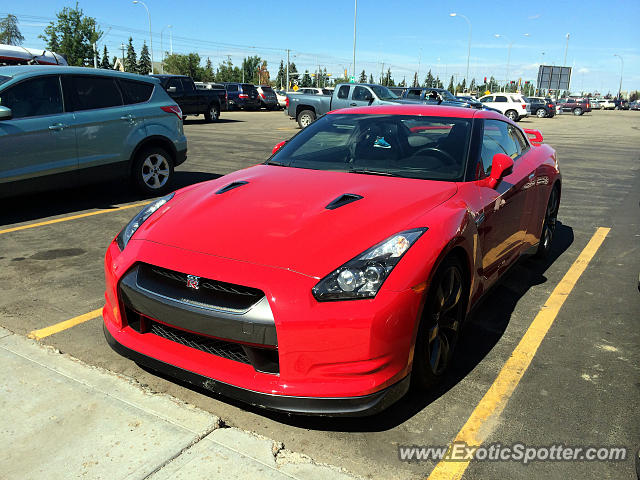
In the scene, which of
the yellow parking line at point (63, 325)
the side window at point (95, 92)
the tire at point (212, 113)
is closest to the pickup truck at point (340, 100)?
the tire at point (212, 113)

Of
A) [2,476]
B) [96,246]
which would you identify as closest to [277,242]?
A: [2,476]

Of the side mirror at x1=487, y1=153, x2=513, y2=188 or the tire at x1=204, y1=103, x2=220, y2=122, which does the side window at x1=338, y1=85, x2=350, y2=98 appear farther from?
the side mirror at x1=487, y1=153, x2=513, y2=188

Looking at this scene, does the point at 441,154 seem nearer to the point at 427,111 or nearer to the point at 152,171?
the point at 427,111

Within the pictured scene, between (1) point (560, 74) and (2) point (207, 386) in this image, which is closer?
(2) point (207, 386)

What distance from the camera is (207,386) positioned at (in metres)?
2.51

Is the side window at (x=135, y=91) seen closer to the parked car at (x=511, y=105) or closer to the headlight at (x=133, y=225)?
the headlight at (x=133, y=225)

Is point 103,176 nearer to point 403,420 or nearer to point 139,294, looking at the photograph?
point 139,294

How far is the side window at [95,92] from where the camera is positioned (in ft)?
22.7

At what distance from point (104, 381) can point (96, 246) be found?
113 inches

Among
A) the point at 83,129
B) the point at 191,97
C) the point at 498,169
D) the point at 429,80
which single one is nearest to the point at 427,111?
the point at 498,169

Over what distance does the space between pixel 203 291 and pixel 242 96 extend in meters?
36.2

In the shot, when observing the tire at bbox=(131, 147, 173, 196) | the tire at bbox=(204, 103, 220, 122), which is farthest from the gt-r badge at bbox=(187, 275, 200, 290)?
the tire at bbox=(204, 103, 220, 122)

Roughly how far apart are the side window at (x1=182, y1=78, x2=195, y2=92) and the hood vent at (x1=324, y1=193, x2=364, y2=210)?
22.4 metres

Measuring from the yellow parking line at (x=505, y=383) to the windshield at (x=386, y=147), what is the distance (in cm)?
121
